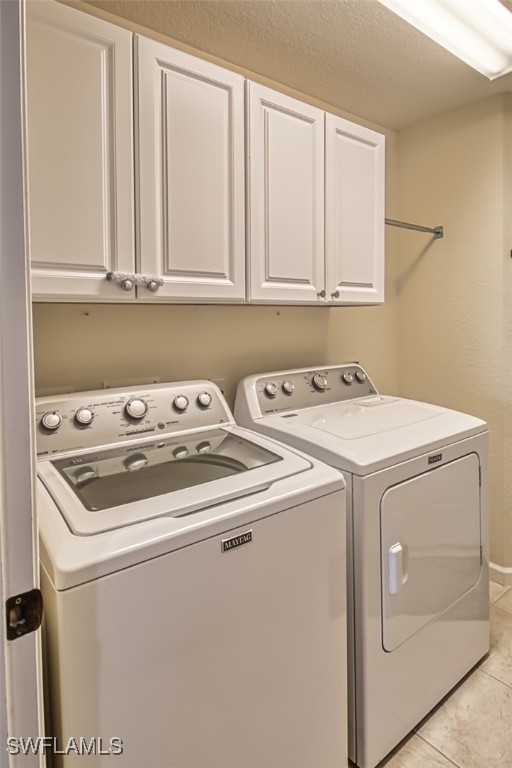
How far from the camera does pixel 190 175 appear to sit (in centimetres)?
140

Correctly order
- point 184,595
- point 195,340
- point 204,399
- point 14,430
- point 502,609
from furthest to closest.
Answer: point 502,609 → point 195,340 → point 204,399 → point 184,595 → point 14,430

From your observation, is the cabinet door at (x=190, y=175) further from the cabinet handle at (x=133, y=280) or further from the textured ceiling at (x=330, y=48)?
the textured ceiling at (x=330, y=48)

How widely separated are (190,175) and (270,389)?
83cm

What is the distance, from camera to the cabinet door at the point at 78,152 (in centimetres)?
114

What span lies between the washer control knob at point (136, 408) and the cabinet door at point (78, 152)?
0.34m

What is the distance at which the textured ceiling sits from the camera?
1.58 m

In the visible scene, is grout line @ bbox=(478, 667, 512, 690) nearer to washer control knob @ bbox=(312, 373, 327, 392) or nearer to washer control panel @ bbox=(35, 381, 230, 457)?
washer control knob @ bbox=(312, 373, 327, 392)

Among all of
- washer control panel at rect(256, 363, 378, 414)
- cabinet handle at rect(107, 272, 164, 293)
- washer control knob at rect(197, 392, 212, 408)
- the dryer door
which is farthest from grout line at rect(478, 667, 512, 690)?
cabinet handle at rect(107, 272, 164, 293)

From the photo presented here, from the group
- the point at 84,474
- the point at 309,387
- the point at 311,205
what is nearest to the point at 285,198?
the point at 311,205

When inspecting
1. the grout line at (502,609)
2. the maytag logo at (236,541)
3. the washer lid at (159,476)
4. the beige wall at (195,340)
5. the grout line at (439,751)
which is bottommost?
the grout line at (439,751)

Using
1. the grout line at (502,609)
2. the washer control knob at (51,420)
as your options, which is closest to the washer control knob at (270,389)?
the washer control knob at (51,420)

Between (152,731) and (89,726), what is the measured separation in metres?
0.14

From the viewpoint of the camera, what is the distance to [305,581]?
3.75 ft

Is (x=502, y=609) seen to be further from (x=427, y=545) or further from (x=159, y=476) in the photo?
(x=159, y=476)
